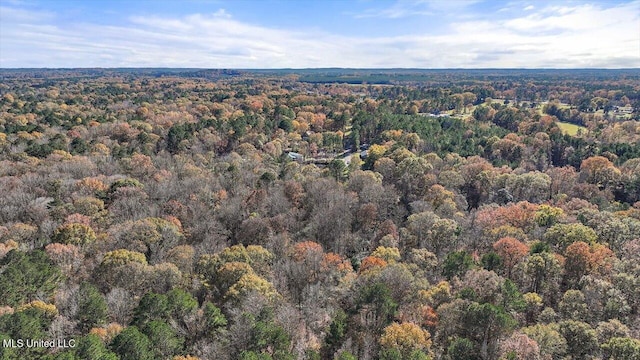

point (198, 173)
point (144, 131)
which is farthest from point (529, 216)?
point (144, 131)

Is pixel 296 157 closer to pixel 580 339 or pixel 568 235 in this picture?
pixel 568 235

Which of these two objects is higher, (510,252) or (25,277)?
(25,277)

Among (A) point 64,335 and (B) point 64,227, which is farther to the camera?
(B) point 64,227

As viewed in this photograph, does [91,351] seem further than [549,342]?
No

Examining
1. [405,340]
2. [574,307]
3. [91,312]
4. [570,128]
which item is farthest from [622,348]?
[570,128]

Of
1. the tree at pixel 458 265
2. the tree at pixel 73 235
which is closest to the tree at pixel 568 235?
the tree at pixel 458 265

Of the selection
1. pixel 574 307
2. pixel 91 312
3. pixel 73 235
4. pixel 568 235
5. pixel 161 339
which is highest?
pixel 73 235

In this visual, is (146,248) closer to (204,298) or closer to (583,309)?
(204,298)

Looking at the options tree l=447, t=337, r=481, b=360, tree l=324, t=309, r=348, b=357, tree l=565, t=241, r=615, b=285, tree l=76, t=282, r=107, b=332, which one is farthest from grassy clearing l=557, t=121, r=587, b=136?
tree l=76, t=282, r=107, b=332

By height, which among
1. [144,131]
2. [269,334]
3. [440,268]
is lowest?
[440,268]

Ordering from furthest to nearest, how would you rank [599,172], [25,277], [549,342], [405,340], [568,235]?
[599,172] → [568,235] → [25,277] → [405,340] → [549,342]
